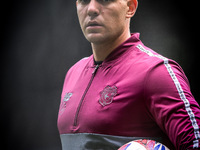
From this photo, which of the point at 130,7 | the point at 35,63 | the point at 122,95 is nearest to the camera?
the point at 122,95

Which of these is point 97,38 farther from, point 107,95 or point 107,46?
point 107,95

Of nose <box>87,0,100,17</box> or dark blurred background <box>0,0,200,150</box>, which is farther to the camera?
dark blurred background <box>0,0,200,150</box>

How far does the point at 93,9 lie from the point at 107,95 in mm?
398

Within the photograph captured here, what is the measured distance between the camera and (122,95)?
129 cm

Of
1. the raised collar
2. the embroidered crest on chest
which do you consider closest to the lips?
the raised collar

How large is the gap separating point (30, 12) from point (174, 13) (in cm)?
131

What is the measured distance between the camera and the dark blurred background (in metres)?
2.83

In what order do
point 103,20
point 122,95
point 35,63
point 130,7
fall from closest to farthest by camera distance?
point 122,95 → point 103,20 → point 130,7 → point 35,63

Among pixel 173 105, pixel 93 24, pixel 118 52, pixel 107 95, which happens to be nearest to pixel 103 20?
pixel 93 24

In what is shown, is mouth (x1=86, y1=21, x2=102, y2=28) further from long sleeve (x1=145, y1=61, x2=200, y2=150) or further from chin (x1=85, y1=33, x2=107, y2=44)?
long sleeve (x1=145, y1=61, x2=200, y2=150)

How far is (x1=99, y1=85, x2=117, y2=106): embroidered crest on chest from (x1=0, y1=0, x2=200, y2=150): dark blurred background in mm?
1389

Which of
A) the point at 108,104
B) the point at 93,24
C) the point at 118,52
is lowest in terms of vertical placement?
the point at 108,104

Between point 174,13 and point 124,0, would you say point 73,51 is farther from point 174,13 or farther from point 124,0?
point 124,0

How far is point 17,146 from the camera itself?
2.83 metres
